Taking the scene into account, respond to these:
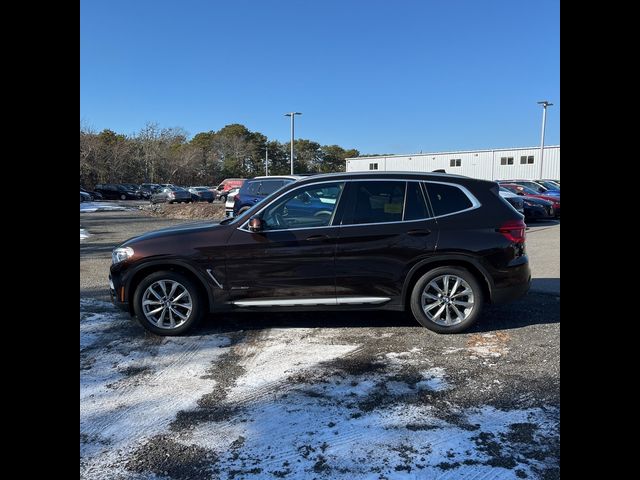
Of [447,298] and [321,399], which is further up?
[447,298]

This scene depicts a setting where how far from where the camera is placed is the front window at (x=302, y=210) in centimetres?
511

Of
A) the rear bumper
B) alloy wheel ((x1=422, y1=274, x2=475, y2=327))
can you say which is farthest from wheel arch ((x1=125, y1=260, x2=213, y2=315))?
the rear bumper

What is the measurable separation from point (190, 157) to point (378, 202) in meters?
68.7

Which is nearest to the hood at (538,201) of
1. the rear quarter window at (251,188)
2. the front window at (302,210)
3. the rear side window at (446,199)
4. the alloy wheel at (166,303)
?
the rear quarter window at (251,188)

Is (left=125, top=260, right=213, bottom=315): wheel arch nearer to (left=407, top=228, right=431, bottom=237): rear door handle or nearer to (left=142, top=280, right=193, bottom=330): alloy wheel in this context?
(left=142, top=280, right=193, bottom=330): alloy wheel

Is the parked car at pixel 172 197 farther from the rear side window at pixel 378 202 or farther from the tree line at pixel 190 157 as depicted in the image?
the rear side window at pixel 378 202

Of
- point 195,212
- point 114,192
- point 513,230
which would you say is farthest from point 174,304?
point 114,192

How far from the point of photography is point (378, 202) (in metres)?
5.17

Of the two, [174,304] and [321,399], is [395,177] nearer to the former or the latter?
[321,399]

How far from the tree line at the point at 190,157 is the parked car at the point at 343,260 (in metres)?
49.3
